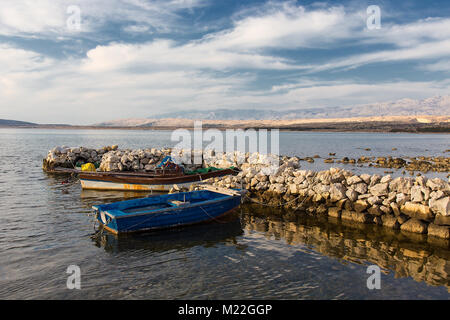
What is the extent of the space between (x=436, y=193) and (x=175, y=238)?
1157 cm

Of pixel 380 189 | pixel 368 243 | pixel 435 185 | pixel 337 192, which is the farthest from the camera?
pixel 337 192

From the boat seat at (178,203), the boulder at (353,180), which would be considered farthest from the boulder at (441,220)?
the boat seat at (178,203)

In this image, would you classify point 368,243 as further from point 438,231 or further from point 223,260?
point 223,260

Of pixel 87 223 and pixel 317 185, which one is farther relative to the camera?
pixel 317 185

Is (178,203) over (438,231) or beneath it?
over

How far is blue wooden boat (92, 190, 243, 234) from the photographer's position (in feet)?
43.0

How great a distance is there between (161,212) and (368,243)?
8.87 meters

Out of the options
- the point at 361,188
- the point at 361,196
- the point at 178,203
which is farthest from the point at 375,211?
the point at 178,203

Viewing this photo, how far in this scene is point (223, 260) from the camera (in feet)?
35.9

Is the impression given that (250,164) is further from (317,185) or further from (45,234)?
(45,234)

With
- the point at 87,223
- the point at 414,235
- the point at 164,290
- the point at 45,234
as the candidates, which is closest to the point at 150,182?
the point at 87,223

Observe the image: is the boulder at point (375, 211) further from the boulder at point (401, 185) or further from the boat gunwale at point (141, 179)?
the boat gunwale at point (141, 179)

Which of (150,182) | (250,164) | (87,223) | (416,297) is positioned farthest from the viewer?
(250,164)

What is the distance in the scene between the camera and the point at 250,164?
2695 cm
